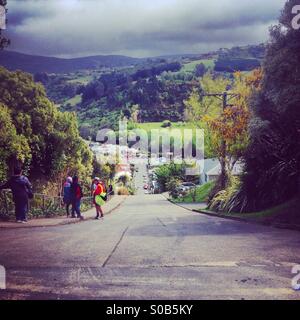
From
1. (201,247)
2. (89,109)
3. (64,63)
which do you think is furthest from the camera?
(89,109)

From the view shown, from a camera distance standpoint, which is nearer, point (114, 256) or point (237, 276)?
point (237, 276)

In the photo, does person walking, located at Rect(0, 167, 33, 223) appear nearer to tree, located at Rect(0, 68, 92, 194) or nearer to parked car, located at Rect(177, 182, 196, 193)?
tree, located at Rect(0, 68, 92, 194)

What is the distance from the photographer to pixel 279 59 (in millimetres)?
13258

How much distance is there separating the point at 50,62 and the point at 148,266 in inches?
230

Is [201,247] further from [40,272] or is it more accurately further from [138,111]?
[138,111]

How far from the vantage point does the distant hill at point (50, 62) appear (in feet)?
31.9

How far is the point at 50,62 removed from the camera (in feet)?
35.9

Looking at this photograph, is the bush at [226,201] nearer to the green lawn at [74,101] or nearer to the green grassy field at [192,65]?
the green lawn at [74,101]

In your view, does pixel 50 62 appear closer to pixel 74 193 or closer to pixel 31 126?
pixel 74 193

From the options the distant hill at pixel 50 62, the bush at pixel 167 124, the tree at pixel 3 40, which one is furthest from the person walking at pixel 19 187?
the bush at pixel 167 124

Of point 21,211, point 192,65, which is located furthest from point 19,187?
point 192,65

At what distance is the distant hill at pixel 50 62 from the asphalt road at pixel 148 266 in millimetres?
3849
